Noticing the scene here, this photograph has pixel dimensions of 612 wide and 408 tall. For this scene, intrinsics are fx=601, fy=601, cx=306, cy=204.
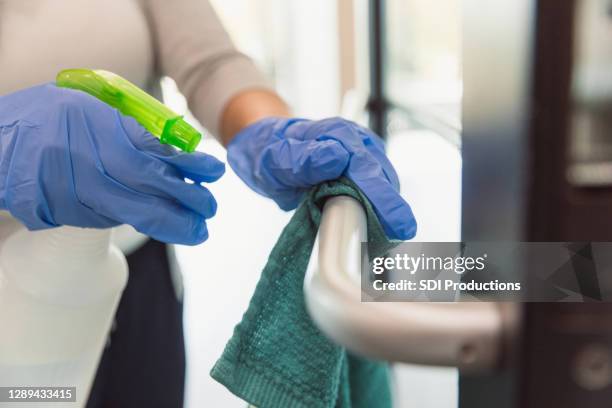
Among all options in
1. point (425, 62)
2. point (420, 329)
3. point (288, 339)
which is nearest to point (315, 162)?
point (288, 339)

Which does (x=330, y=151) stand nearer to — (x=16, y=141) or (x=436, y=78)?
(x=16, y=141)

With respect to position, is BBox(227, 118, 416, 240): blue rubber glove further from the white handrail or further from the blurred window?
the blurred window

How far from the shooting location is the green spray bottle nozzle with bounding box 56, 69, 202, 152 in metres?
0.47

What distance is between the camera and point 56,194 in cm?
50

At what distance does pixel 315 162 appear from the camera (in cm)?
46

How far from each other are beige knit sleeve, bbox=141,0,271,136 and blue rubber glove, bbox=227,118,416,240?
154mm

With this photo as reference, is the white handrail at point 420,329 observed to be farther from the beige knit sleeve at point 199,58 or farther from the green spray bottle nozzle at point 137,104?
the beige knit sleeve at point 199,58

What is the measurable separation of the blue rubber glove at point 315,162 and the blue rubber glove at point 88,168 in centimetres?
6

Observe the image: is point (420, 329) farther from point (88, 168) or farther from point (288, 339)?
point (88, 168)

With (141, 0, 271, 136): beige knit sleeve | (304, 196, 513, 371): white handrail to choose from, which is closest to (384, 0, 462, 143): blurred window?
(141, 0, 271, 136): beige knit sleeve

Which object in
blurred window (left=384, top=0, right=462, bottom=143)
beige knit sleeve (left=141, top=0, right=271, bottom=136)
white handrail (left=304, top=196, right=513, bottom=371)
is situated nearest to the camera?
white handrail (left=304, top=196, right=513, bottom=371)

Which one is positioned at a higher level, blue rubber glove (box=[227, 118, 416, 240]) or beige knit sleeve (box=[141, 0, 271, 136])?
beige knit sleeve (box=[141, 0, 271, 136])

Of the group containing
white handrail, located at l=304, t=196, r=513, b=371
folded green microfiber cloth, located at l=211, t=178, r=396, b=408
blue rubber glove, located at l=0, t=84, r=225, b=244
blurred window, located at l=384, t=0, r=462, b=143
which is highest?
blurred window, located at l=384, t=0, r=462, b=143

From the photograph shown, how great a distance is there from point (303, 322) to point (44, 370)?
286 millimetres
